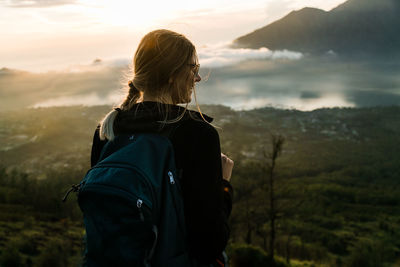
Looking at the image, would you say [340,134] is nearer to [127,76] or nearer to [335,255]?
[335,255]

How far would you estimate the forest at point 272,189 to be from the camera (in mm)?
20781

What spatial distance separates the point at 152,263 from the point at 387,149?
162 m

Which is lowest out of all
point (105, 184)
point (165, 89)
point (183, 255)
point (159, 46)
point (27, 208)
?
point (27, 208)

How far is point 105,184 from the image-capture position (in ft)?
4.29

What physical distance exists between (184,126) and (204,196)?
314 millimetres

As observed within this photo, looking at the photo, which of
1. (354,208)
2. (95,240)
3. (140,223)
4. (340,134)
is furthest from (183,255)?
(340,134)

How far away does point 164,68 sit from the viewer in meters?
1.42

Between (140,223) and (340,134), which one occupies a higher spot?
(140,223)

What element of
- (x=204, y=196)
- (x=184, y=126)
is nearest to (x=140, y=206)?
(x=204, y=196)

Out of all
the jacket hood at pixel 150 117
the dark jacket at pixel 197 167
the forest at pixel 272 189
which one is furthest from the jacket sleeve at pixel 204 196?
the forest at pixel 272 189

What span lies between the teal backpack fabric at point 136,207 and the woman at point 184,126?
53mm

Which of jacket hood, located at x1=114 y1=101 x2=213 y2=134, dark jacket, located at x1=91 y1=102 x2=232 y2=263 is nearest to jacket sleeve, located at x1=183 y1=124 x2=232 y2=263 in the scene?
dark jacket, located at x1=91 y1=102 x2=232 y2=263

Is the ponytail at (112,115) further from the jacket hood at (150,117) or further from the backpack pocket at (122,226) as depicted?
the backpack pocket at (122,226)

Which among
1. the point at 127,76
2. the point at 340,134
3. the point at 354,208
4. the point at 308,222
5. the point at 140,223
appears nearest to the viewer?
the point at 140,223
